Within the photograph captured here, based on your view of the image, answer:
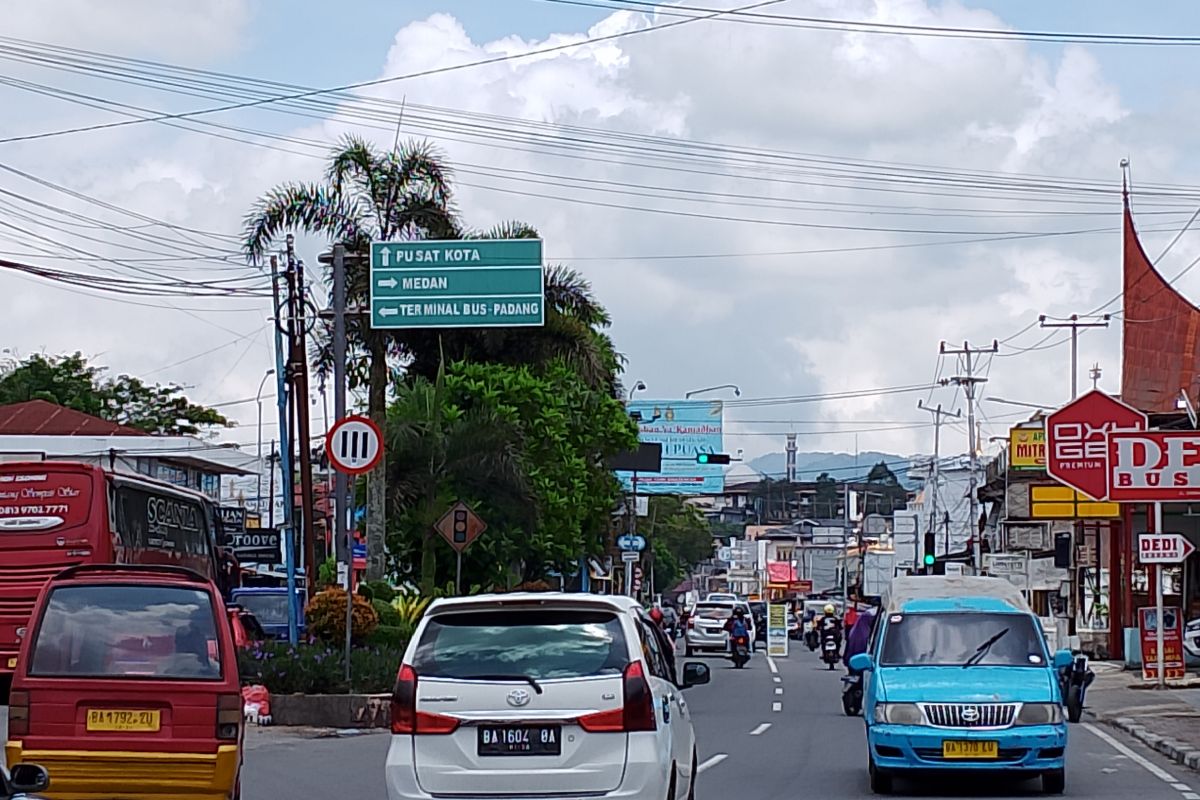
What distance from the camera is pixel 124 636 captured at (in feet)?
41.6

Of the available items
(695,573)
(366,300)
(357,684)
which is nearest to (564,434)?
(366,300)

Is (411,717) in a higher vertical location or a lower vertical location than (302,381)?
lower

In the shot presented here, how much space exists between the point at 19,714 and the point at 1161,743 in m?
15.3

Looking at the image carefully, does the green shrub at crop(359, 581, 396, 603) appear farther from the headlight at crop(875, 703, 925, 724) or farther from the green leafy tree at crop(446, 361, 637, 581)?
the headlight at crop(875, 703, 925, 724)

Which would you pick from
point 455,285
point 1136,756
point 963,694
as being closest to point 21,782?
point 963,694

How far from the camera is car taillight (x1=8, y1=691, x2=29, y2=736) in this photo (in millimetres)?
12242

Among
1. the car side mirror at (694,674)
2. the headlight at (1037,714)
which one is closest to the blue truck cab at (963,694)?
the headlight at (1037,714)

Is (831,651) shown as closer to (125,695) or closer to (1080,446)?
(1080,446)

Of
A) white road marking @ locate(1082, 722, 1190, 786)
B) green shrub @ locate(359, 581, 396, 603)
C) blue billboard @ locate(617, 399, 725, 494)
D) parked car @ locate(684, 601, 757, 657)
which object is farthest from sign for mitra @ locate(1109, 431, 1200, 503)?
blue billboard @ locate(617, 399, 725, 494)

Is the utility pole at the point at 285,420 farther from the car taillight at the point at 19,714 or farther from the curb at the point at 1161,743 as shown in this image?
the car taillight at the point at 19,714

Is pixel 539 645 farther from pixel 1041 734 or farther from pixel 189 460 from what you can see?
pixel 189 460

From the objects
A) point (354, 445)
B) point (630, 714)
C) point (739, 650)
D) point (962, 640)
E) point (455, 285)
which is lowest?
point (739, 650)

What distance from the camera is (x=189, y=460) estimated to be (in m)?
70.0

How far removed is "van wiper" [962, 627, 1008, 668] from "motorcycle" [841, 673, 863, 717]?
9657 mm
